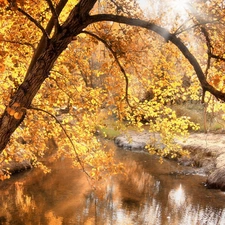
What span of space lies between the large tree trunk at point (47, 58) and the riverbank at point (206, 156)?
34.5 feet

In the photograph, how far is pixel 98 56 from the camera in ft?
30.7

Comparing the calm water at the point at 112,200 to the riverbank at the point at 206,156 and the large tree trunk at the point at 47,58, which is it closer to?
the riverbank at the point at 206,156

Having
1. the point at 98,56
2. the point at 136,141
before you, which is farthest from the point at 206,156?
the point at 98,56

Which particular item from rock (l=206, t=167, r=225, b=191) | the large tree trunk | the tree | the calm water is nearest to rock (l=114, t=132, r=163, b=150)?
the calm water

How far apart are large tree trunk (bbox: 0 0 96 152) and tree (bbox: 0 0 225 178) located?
0.06 ft

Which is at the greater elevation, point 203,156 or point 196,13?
point 196,13

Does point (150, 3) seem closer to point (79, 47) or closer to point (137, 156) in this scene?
point (137, 156)

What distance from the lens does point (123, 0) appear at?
817 centimetres

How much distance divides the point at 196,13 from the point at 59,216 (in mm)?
9613

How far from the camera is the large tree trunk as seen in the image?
603cm

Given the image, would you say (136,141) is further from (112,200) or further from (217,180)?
(112,200)

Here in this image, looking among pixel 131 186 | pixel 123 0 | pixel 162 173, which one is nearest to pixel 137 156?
pixel 162 173

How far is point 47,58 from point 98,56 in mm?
3391

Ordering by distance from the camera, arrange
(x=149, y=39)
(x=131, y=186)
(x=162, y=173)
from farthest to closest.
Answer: (x=162, y=173) → (x=131, y=186) → (x=149, y=39)
